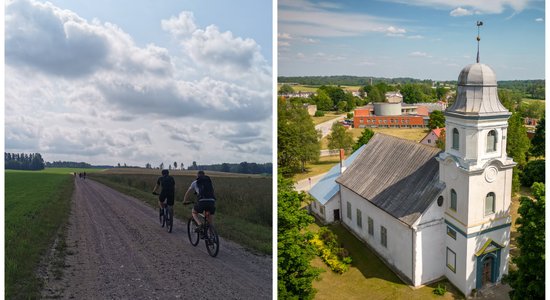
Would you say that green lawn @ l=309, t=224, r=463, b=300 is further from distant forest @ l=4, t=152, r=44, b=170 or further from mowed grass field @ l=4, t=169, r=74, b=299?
distant forest @ l=4, t=152, r=44, b=170

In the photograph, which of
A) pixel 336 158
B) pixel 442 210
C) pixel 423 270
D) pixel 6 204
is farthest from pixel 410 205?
pixel 336 158

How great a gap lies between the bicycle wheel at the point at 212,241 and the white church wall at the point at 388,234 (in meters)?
2.84

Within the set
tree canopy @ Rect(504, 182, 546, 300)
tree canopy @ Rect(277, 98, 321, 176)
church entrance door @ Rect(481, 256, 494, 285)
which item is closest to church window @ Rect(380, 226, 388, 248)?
church entrance door @ Rect(481, 256, 494, 285)

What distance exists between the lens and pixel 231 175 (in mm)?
1975

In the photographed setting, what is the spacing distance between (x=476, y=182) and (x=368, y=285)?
1471 mm

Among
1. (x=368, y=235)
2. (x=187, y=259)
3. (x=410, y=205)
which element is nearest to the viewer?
(x=187, y=259)

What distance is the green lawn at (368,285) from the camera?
4031mm

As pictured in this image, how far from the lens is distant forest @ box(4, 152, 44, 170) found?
1.61 meters

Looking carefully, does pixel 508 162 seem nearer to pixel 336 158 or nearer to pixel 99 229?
pixel 99 229

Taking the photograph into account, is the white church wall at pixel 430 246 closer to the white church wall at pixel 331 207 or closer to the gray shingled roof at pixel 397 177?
the gray shingled roof at pixel 397 177

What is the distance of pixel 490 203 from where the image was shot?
3.91m

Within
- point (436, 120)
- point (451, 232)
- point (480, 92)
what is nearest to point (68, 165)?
point (480, 92)

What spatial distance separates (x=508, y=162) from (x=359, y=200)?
1.99 m

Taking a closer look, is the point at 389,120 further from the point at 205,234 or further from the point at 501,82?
the point at 205,234
